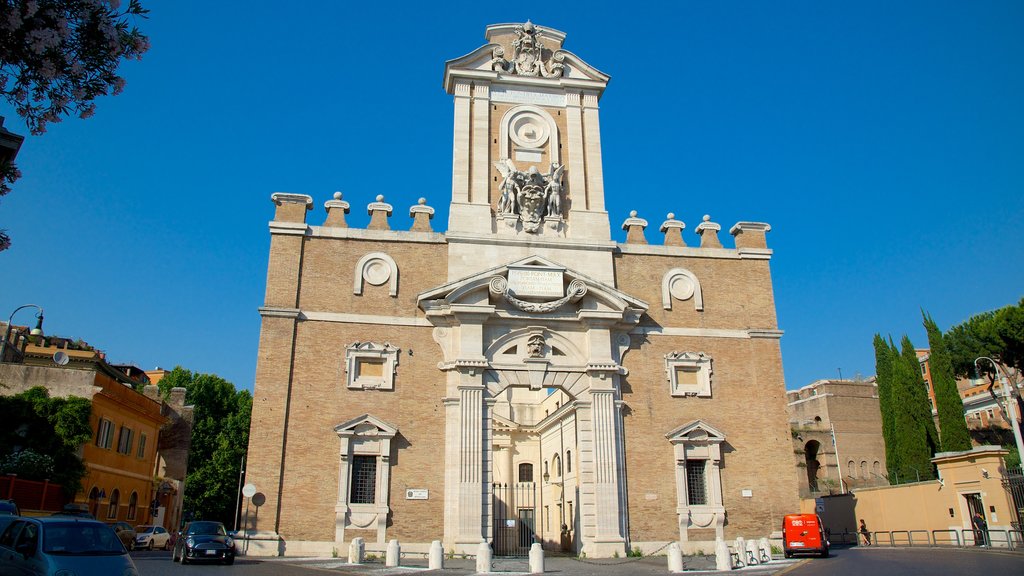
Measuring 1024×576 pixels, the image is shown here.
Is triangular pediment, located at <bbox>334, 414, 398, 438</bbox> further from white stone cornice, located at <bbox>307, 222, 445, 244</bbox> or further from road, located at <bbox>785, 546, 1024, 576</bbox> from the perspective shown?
road, located at <bbox>785, 546, 1024, 576</bbox>

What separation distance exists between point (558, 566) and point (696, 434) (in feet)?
24.2

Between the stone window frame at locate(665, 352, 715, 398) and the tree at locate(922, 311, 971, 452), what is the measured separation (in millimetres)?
18974

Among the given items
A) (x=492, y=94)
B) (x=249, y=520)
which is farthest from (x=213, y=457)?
(x=492, y=94)

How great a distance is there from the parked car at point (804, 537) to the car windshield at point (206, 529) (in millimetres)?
16963

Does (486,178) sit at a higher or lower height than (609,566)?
higher

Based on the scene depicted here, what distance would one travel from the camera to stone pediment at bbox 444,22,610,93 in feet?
93.6

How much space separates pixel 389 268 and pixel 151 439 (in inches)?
789

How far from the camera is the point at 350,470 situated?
2331 centimetres

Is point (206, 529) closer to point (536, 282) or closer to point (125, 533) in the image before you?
point (125, 533)

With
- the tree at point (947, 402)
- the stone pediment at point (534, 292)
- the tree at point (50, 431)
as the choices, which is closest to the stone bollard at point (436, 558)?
the stone pediment at point (534, 292)

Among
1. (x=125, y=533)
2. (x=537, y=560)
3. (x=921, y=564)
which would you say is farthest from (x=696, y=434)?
(x=125, y=533)

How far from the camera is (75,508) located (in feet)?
66.6

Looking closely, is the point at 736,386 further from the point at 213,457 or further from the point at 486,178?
the point at 213,457

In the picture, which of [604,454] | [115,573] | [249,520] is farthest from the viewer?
[604,454]
